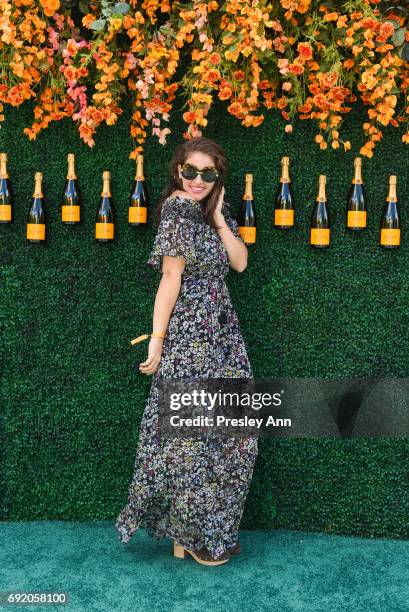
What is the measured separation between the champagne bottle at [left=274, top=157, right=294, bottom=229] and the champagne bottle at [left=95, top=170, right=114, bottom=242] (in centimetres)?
74

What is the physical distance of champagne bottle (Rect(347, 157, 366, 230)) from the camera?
301 centimetres

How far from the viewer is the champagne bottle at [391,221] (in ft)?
9.89

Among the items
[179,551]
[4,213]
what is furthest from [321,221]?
[179,551]

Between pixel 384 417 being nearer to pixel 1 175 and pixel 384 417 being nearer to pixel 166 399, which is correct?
pixel 166 399

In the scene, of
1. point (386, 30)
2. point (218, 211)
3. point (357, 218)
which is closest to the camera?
point (386, 30)

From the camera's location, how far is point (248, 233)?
9.96 ft

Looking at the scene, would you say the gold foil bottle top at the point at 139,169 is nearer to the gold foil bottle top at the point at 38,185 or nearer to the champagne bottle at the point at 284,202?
the gold foil bottle top at the point at 38,185

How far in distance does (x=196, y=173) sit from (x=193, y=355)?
0.71m

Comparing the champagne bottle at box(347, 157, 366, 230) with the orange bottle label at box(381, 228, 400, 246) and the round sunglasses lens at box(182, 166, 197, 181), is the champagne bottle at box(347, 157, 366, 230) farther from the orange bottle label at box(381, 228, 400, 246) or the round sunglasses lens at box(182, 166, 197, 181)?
the round sunglasses lens at box(182, 166, 197, 181)

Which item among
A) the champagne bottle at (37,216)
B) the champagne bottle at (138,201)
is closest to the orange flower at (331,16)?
the champagne bottle at (138,201)

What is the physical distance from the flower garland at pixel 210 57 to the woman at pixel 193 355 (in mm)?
316

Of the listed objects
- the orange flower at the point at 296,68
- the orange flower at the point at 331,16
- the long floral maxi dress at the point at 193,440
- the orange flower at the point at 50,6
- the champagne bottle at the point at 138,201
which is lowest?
the long floral maxi dress at the point at 193,440

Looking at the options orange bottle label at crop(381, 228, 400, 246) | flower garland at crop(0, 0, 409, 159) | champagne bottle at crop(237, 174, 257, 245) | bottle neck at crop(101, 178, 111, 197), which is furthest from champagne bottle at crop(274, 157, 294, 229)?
bottle neck at crop(101, 178, 111, 197)

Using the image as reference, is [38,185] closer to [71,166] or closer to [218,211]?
[71,166]
